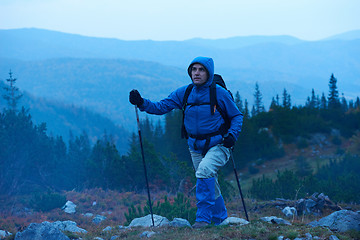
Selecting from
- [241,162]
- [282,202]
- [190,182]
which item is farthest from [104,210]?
[241,162]

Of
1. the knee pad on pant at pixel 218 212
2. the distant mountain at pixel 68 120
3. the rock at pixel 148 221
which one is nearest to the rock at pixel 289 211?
the rock at pixel 148 221

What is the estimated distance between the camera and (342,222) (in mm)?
5566

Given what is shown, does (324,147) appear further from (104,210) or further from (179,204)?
(179,204)

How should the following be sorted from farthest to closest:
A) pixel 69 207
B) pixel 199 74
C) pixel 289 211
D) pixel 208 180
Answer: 1. pixel 69 207
2. pixel 289 211
3. pixel 199 74
4. pixel 208 180

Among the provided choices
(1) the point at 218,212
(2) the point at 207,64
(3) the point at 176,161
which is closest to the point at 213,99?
(2) the point at 207,64

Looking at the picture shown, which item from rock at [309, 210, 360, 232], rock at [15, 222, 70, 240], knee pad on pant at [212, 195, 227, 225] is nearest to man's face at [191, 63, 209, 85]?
knee pad on pant at [212, 195, 227, 225]

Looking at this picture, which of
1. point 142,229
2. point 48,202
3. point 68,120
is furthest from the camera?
point 68,120

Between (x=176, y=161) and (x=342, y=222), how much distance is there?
10.9 metres

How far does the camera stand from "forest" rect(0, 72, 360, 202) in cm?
1440

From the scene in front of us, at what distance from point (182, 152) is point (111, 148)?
1118cm

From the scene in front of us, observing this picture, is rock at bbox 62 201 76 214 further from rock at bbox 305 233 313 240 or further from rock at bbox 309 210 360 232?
rock at bbox 305 233 313 240

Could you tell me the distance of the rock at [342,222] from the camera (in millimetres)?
5422

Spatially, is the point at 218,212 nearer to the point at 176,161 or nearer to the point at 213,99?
the point at 213,99

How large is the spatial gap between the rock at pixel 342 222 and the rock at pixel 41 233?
3.92m
